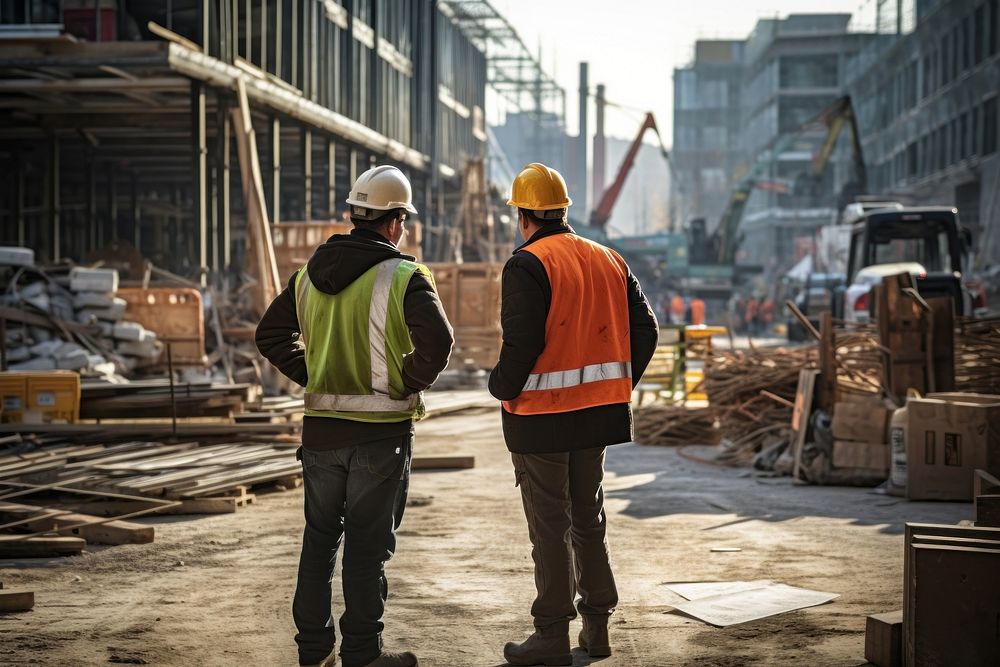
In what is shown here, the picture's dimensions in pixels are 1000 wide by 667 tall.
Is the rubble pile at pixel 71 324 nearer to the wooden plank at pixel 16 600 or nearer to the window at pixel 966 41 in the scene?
the wooden plank at pixel 16 600

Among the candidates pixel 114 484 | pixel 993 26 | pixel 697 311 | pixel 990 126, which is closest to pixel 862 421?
pixel 114 484

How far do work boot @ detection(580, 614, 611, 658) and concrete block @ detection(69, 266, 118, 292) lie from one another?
1467cm

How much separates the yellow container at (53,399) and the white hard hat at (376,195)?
26.8 ft

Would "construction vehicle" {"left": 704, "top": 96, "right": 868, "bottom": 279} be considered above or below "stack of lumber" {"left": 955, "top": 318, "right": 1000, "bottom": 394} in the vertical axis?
above

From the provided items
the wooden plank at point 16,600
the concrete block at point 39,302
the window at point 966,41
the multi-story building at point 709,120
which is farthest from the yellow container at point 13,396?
the multi-story building at point 709,120

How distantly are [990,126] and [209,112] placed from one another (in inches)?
1284

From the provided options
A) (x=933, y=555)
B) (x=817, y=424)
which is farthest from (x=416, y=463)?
(x=933, y=555)

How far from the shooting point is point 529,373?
17.7ft

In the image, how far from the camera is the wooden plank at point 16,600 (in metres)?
6.40

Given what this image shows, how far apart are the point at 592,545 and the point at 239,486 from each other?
520cm

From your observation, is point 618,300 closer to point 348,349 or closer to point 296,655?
point 348,349

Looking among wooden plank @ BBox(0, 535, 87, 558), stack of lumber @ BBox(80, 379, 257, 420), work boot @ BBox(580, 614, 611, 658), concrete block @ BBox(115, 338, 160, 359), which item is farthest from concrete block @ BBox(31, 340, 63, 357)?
work boot @ BBox(580, 614, 611, 658)

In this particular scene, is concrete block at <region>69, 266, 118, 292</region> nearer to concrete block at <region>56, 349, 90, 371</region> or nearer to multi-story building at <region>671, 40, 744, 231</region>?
concrete block at <region>56, 349, 90, 371</region>

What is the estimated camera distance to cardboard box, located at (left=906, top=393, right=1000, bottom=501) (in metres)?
9.91
